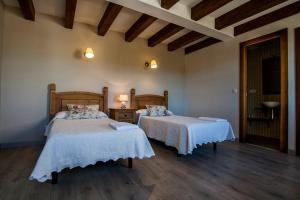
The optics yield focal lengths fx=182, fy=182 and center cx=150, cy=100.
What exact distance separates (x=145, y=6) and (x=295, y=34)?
2.68 metres

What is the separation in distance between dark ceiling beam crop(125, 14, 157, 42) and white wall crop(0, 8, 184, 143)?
12.0 inches

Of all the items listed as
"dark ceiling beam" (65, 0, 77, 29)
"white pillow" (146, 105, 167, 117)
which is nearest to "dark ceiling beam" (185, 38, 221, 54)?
"white pillow" (146, 105, 167, 117)

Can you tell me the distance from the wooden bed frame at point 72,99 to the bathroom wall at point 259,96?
3.81 m

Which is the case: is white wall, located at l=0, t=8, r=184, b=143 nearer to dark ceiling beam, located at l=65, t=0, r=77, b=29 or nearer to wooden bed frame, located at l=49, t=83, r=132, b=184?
wooden bed frame, located at l=49, t=83, r=132, b=184

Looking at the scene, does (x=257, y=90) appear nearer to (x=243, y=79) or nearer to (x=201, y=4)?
(x=243, y=79)

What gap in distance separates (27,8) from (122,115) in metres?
2.67

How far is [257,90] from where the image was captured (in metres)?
4.97

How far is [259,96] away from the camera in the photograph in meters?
4.93

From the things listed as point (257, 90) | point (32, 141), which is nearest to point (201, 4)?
point (257, 90)

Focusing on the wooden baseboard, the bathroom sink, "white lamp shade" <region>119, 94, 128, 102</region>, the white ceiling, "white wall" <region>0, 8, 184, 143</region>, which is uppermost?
the white ceiling

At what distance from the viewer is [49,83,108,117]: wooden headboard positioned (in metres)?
3.83

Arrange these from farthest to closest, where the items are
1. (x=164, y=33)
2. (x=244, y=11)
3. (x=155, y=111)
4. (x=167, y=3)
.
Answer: (x=155, y=111), (x=164, y=33), (x=244, y=11), (x=167, y=3)

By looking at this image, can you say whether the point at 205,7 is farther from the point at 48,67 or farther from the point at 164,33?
the point at 48,67

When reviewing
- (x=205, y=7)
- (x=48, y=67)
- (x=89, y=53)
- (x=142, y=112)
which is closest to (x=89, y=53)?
(x=89, y=53)
